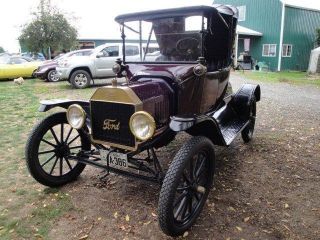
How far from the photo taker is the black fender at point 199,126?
3217 mm

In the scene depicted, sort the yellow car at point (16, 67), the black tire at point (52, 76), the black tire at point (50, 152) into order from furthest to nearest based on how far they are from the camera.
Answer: the yellow car at point (16, 67) < the black tire at point (52, 76) < the black tire at point (50, 152)

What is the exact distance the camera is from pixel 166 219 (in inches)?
116

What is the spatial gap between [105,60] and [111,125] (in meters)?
10.3

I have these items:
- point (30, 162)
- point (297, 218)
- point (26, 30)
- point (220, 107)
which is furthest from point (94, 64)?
point (26, 30)

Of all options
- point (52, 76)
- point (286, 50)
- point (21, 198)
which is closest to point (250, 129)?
point (21, 198)

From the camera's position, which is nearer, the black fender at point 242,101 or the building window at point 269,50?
the black fender at point 242,101

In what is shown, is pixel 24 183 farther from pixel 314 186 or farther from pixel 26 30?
pixel 26 30

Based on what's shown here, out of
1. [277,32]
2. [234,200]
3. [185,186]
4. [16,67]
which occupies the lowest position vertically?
[234,200]

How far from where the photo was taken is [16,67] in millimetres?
17266

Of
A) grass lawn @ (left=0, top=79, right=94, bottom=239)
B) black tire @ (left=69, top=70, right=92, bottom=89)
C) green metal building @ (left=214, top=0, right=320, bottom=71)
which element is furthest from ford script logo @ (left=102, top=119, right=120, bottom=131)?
green metal building @ (left=214, top=0, right=320, bottom=71)

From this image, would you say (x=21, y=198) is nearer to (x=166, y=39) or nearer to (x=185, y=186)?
(x=185, y=186)

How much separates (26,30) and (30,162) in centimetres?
2250

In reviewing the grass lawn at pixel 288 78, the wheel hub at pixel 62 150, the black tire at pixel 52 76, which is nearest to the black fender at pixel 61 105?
the wheel hub at pixel 62 150

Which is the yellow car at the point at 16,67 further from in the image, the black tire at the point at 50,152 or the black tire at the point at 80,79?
the black tire at the point at 50,152
